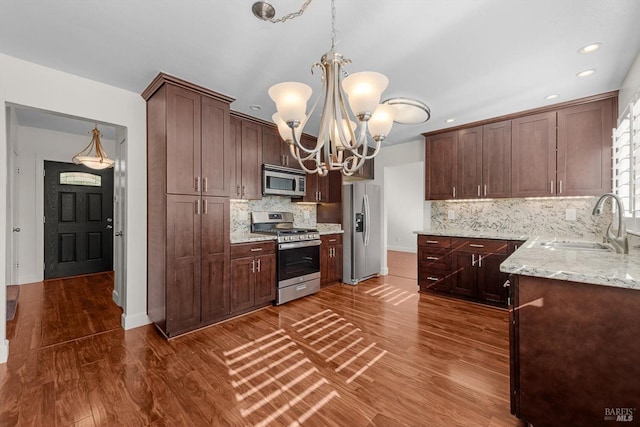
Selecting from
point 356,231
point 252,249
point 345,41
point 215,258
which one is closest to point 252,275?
point 252,249

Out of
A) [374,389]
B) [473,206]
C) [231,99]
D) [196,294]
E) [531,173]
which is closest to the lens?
[374,389]

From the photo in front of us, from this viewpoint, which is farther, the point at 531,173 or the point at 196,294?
the point at 531,173

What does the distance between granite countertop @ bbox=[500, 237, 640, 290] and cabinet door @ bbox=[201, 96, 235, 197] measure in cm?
265

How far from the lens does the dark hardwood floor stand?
5.29ft

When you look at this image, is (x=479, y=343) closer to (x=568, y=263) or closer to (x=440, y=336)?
(x=440, y=336)

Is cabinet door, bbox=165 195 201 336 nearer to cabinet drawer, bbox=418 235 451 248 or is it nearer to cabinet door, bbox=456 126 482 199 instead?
cabinet drawer, bbox=418 235 451 248

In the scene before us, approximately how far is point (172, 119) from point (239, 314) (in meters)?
2.22

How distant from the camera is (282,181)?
13.0 ft

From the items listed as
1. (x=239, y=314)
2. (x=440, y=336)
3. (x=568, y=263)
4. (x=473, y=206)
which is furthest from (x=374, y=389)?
(x=473, y=206)

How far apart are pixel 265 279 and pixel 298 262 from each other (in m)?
0.55

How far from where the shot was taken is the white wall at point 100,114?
2221 millimetres

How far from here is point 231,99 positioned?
9.73 feet

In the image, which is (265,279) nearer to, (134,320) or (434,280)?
(134,320)

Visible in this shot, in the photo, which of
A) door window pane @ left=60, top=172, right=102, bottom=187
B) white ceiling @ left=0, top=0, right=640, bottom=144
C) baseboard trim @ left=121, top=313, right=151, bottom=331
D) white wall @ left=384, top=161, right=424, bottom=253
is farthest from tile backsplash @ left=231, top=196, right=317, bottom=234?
white wall @ left=384, top=161, right=424, bottom=253
